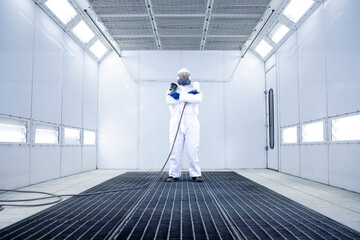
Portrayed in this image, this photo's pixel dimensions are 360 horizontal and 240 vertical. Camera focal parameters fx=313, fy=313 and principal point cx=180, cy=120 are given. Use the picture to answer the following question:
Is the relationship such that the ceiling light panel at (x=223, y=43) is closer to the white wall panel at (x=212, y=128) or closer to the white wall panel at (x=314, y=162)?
the white wall panel at (x=212, y=128)

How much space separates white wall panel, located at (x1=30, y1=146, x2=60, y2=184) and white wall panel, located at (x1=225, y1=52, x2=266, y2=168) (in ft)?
14.3

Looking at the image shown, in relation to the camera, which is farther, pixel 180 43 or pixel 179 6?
pixel 180 43

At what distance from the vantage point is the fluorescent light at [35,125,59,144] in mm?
5359

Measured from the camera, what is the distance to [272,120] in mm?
8156

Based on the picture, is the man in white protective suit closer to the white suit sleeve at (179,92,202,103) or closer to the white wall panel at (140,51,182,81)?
the white suit sleeve at (179,92,202,103)

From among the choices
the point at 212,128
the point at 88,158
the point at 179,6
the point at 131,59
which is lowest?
the point at 88,158

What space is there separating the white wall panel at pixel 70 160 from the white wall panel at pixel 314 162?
4.80 meters

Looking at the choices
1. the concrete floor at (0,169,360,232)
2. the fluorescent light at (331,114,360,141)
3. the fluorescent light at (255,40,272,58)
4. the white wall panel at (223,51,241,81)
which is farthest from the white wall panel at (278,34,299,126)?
the concrete floor at (0,169,360,232)

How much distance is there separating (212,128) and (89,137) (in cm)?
322

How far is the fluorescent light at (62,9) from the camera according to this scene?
5561 millimetres

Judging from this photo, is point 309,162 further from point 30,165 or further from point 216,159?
point 30,165

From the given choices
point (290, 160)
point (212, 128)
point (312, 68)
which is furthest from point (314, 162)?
point (212, 128)

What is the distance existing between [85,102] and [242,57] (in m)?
4.27

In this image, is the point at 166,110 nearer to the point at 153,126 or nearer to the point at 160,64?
the point at 153,126
